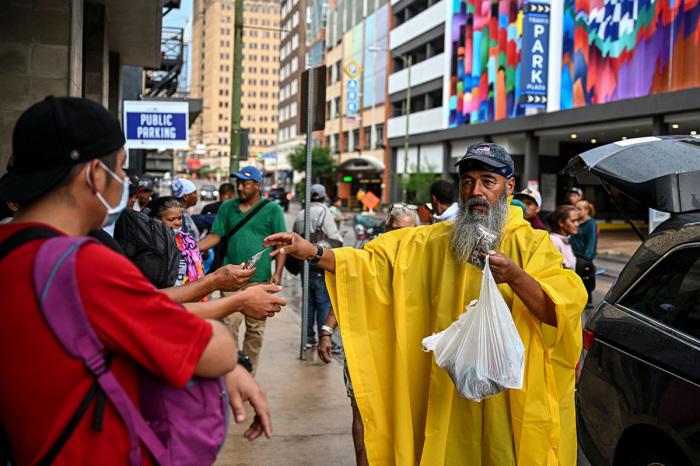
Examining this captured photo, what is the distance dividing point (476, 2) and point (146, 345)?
38612 mm

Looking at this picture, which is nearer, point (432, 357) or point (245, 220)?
point (432, 357)

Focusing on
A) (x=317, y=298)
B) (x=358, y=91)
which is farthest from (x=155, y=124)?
(x=358, y=91)

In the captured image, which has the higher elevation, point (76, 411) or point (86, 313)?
point (86, 313)

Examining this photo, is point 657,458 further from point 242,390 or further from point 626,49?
point 626,49

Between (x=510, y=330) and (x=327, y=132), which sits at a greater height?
(x=327, y=132)

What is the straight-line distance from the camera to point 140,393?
1.79 meters

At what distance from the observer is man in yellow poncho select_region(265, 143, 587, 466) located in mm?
3275

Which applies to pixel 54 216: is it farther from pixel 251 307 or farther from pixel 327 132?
pixel 327 132

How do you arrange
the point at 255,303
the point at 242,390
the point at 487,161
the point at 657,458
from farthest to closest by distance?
the point at 487,161, the point at 657,458, the point at 255,303, the point at 242,390

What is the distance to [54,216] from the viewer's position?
1757mm

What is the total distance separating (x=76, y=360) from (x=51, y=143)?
0.52 m

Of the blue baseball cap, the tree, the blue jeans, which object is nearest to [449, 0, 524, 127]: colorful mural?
the tree

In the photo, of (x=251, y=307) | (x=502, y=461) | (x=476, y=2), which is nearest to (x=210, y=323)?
(x=251, y=307)

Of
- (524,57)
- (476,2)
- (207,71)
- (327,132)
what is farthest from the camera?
(207,71)
